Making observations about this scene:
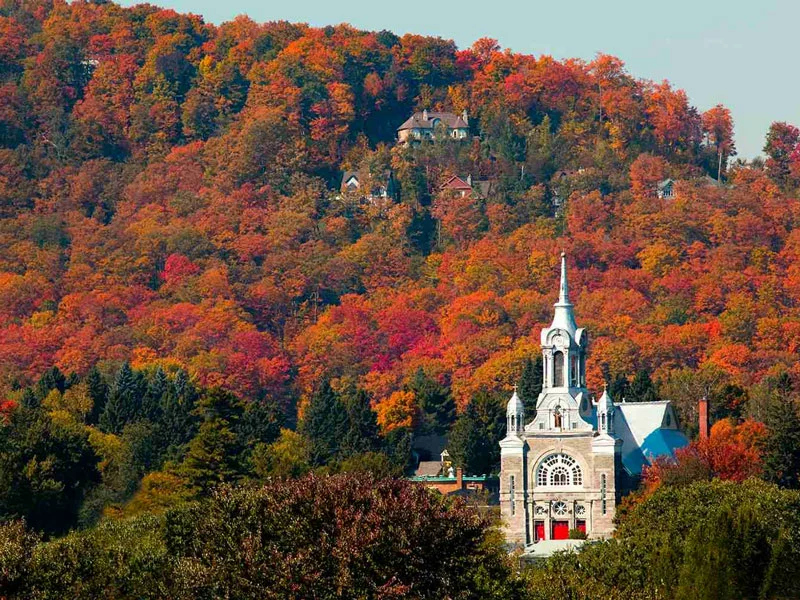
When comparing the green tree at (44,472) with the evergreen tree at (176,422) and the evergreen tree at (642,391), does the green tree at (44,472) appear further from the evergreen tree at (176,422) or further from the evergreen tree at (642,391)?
the evergreen tree at (642,391)

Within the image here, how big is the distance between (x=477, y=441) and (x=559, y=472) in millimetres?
13635

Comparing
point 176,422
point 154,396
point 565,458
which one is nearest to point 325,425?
point 176,422

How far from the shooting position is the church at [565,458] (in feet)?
365

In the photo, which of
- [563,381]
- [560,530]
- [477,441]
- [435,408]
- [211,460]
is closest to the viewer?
[211,460]

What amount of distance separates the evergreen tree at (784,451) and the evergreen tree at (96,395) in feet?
146

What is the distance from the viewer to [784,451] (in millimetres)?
108688

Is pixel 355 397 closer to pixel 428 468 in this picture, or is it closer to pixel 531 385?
pixel 428 468

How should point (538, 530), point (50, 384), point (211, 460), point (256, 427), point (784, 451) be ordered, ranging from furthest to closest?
1. point (50, 384)
2. point (256, 427)
3. point (538, 530)
4. point (784, 451)
5. point (211, 460)

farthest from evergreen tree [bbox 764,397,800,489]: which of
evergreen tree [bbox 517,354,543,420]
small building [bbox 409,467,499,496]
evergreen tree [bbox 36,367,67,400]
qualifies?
evergreen tree [bbox 36,367,67,400]

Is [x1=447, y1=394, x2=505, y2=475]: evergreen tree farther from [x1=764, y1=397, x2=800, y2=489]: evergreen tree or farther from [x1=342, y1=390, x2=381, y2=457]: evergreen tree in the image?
[x1=764, y1=397, x2=800, y2=489]: evergreen tree

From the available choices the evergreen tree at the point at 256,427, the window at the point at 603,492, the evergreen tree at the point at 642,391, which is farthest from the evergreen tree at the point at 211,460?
the evergreen tree at the point at 642,391

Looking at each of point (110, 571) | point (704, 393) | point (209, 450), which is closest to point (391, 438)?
point (704, 393)

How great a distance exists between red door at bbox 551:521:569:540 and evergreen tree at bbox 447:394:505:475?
552 inches

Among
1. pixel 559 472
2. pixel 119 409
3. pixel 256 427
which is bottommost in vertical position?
pixel 559 472
